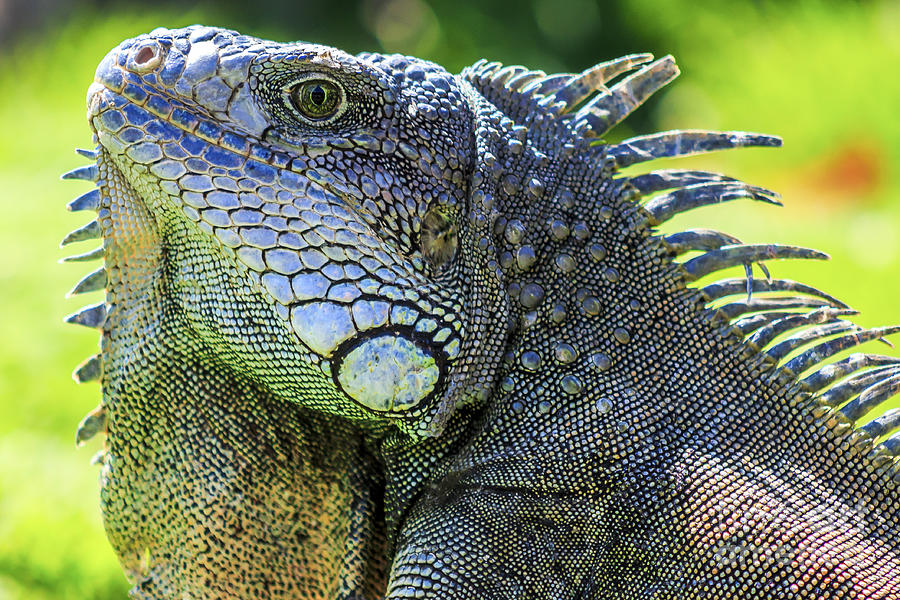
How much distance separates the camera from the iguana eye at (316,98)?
258cm

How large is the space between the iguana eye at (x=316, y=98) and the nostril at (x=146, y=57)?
346 mm

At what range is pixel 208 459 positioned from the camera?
2.83m

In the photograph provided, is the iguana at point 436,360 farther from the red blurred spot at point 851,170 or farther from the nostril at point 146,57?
the red blurred spot at point 851,170

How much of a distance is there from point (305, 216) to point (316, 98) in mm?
328

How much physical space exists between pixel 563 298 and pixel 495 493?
1.87ft

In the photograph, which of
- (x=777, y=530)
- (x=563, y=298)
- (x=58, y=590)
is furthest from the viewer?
(x=58, y=590)

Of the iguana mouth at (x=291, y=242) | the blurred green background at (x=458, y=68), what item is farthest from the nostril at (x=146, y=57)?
the blurred green background at (x=458, y=68)

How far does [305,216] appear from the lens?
2.52m

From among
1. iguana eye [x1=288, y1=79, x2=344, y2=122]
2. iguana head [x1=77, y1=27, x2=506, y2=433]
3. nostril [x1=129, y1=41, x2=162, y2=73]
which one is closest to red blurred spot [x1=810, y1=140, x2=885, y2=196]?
iguana head [x1=77, y1=27, x2=506, y2=433]

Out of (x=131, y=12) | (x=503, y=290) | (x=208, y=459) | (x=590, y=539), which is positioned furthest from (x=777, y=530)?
(x=131, y=12)

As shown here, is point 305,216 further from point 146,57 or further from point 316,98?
point 146,57

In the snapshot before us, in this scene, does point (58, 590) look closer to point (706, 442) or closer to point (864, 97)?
point (706, 442)

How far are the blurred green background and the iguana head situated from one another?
2626 millimetres

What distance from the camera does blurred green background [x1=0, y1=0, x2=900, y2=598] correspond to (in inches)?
210
